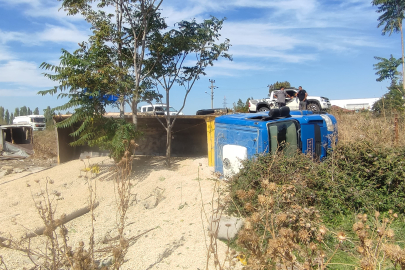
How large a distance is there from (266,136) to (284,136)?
25.8 inches

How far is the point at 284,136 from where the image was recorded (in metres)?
7.20

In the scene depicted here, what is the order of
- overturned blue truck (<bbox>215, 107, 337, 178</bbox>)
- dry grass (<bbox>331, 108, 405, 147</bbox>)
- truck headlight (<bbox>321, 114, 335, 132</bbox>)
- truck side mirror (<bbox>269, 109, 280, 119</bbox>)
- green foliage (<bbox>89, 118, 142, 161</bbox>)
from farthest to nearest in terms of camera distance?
dry grass (<bbox>331, 108, 405, 147</bbox>) → truck headlight (<bbox>321, 114, 335, 132</bbox>) → green foliage (<bbox>89, 118, 142, 161</bbox>) → truck side mirror (<bbox>269, 109, 280, 119</bbox>) → overturned blue truck (<bbox>215, 107, 337, 178</bbox>)

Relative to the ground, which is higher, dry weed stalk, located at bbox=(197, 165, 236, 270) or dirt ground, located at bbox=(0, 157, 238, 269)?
dry weed stalk, located at bbox=(197, 165, 236, 270)

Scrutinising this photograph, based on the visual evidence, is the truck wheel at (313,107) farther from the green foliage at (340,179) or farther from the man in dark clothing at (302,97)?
the green foliage at (340,179)

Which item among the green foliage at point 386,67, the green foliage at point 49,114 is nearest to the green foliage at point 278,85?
the green foliage at point 386,67

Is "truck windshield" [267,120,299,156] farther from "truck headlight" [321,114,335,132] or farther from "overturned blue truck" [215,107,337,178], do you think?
"truck headlight" [321,114,335,132]

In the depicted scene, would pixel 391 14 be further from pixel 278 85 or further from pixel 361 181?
pixel 361 181

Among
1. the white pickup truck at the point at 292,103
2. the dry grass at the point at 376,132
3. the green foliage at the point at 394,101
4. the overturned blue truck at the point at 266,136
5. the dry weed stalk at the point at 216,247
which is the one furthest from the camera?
the white pickup truck at the point at 292,103

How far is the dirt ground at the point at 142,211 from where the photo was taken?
456cm

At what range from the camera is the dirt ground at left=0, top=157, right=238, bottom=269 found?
4562mm

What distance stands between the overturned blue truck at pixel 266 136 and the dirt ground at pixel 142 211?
85 cm

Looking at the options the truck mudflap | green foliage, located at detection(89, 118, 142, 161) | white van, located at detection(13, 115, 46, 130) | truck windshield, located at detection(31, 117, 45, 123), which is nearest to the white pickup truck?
green foliage, located at detection(89, 118, 142, 161)

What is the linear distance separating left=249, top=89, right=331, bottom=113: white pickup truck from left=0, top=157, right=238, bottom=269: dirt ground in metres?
7.07

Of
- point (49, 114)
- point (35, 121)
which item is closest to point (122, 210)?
point (49, 114)
